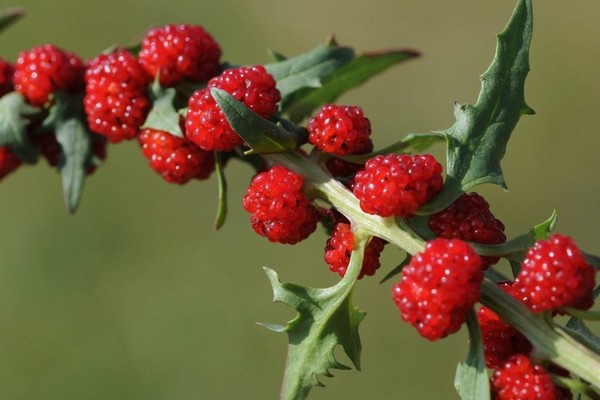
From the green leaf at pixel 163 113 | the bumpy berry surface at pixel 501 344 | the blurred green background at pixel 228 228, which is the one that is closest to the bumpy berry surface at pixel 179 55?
the green leaf at pixel 163 113

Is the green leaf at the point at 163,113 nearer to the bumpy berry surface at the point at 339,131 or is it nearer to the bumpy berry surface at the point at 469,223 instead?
the bumpy berry surface at the point at 339,131

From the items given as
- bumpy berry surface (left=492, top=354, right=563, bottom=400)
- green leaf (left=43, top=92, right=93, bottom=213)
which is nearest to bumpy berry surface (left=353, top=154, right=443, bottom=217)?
bumpy berry surface (left=492, top=354, right=563, bottom=400)

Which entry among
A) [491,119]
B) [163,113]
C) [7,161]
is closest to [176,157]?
[163,113]

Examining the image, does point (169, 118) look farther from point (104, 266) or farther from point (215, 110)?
point (104, 266)

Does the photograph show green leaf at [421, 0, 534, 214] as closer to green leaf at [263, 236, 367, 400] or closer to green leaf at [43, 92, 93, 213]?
green leaf at [263, 236, 367, 400]

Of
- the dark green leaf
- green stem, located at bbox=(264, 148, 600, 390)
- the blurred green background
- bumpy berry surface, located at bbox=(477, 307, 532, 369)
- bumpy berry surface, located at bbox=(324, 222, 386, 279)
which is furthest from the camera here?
the blurred green background

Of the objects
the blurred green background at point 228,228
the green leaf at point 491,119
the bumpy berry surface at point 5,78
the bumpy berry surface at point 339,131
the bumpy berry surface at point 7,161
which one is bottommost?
the blurred green background at point 228,228

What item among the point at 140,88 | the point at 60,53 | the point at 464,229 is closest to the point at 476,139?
the point at 464,229
